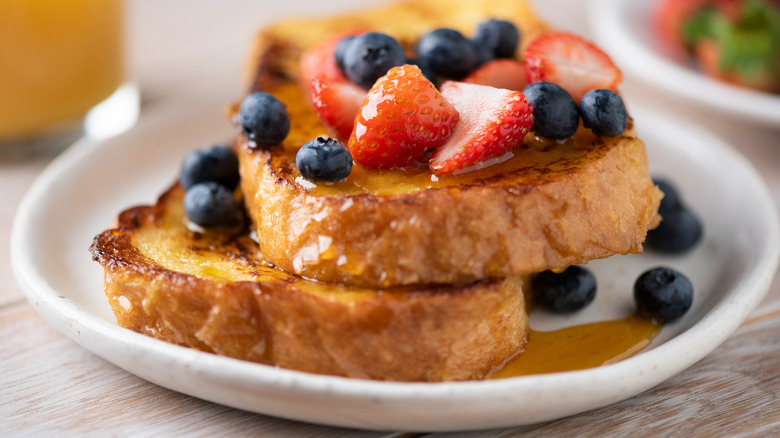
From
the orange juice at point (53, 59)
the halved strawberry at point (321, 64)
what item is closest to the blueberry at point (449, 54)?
the halved strawberry at point (321, 64)

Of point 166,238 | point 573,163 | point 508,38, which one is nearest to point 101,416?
point 166,238

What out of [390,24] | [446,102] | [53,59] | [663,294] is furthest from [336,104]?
[53,59]

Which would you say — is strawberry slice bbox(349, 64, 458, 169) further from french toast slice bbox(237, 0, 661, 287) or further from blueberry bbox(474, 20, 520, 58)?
blueberry bbox(474, 20, 520, 58)

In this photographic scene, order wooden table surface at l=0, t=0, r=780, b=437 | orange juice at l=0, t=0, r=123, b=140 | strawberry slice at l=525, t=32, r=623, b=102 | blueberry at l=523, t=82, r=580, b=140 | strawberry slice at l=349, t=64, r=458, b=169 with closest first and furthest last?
1. wooden table surface at l=0, t=0, r=780, b=437
2. strawberry slice at l=349, t=64, r=458, b=169
3. blueberry at l=523, t=82, r=580, b=140
4. strawberry slice at l=525, t=32, r=623, b=102
5. orange juice at l=0, t=0, r=123, b=140

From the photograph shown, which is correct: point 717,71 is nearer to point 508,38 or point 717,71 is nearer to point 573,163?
point 508,38

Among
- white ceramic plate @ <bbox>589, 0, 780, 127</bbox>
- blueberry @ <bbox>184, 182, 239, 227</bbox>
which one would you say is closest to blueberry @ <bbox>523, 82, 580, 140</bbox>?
blueberry @ <bbox>184, 182, 239, 227</bbox>

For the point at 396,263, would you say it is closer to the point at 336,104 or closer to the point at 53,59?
the point at 336,104

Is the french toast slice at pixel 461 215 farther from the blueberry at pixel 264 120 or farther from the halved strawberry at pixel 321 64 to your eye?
the halved strawberry at pixel 321 64
